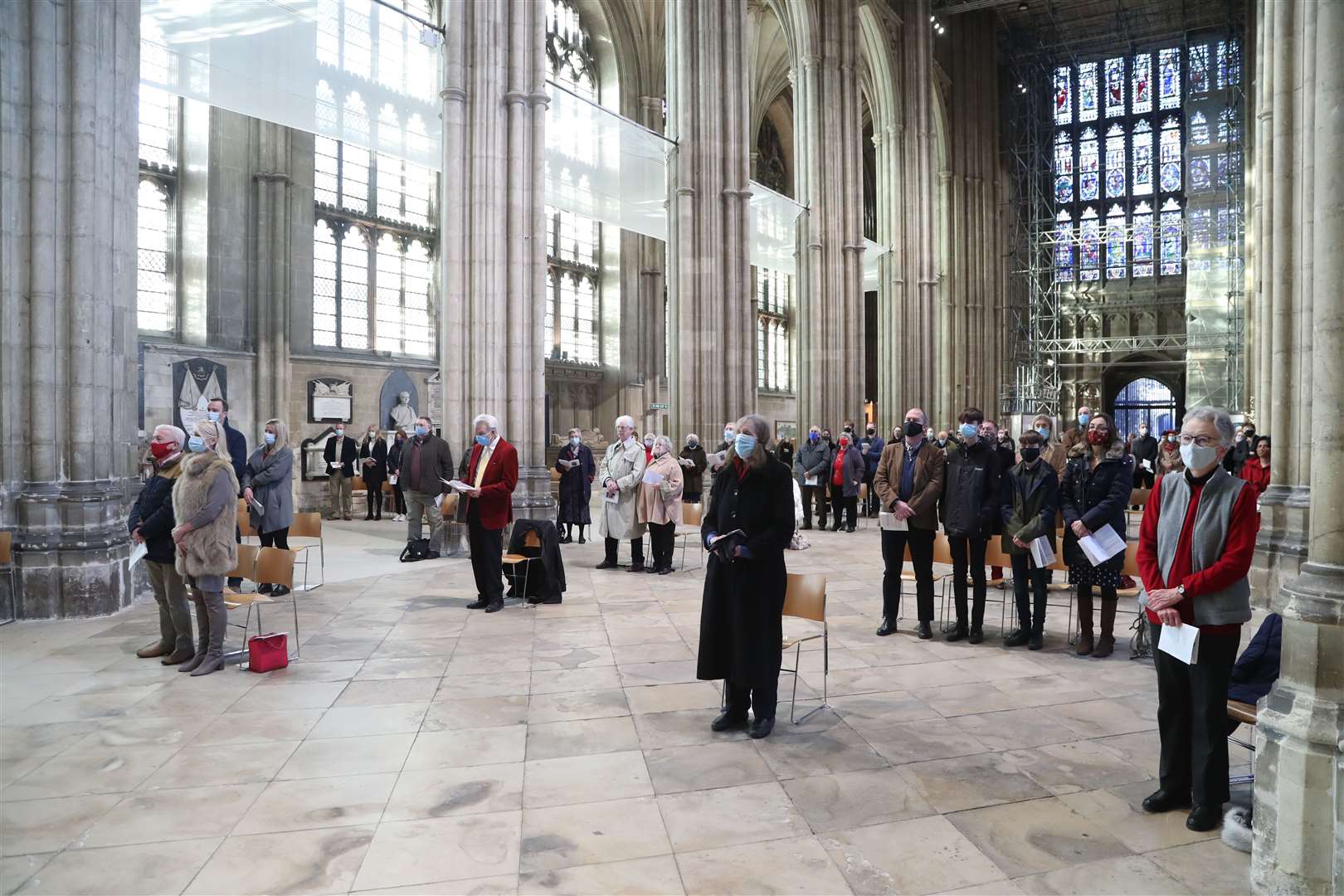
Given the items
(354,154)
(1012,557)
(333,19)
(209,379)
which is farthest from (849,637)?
(354,154)

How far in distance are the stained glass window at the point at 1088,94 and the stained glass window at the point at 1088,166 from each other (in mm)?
550

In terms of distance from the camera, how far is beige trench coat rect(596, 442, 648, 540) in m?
9.56

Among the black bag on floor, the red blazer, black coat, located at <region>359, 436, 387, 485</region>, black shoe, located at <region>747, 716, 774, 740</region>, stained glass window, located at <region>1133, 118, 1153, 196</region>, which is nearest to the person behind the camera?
black shoe, located at <region>747, 716, 774, 740</region>

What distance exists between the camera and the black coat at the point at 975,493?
6.43 meters

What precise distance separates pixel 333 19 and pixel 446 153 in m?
2.24

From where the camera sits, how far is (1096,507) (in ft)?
19.0

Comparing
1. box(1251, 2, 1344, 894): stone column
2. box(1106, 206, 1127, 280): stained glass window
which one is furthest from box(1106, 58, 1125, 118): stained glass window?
box(1251, 2, 1344, 894): stone column

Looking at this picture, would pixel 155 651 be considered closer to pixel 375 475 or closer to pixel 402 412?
pixel 375 475

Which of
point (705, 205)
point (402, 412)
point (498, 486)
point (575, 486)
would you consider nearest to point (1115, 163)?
point (705, 205)

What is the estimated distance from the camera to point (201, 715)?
4715 mm

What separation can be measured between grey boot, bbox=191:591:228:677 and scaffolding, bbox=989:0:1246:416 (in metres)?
29.0

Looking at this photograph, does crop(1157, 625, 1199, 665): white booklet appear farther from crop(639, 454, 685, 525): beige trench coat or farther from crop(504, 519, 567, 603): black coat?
crop(639, 454, 685, 525): beige trench coat

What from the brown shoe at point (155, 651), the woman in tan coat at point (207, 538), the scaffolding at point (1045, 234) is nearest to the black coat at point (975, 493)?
the woman in tan coat at point (207, 538)

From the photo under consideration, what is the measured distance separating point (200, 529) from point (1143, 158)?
3421 cm
